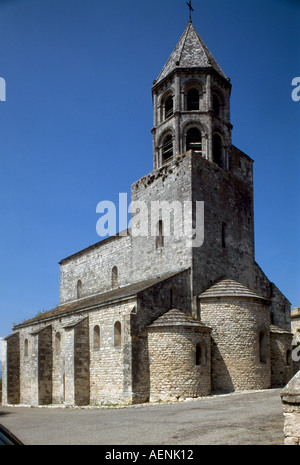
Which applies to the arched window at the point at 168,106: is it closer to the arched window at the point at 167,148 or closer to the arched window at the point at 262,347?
the arched window at the point at 167,148

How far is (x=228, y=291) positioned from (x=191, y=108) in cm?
1145

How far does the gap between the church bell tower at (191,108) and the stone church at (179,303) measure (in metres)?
0.06

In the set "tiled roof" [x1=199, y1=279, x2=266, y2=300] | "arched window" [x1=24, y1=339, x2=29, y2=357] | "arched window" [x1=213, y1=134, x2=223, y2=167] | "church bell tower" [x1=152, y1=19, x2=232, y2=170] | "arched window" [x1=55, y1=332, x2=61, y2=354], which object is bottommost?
"arched window" [x1=24, y1=339, x2=29, y2=357]

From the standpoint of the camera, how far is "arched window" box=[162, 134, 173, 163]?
25.2 meters

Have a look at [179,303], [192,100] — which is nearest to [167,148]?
[192,100]

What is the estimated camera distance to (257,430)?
9594 mm

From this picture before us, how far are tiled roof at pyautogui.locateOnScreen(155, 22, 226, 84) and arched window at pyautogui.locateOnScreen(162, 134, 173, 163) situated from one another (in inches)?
149

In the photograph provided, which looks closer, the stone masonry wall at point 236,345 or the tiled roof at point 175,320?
the tiled roof at point 175,320

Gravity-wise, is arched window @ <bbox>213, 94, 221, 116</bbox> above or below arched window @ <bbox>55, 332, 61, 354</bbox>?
above

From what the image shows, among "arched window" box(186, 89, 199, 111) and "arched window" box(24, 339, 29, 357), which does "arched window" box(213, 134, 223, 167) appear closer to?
"arched window" box(186, 89, 199, 111)

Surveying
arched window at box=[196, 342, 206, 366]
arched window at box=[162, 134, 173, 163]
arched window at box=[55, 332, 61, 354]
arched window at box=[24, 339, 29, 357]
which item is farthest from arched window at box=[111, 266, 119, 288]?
arched window at box=[196, 342, 206, 366]

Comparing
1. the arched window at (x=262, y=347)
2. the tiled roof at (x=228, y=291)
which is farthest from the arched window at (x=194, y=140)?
the arched window at (x=262, y=347)

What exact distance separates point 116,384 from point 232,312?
249 inches

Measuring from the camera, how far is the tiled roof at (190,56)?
25.2 meters
